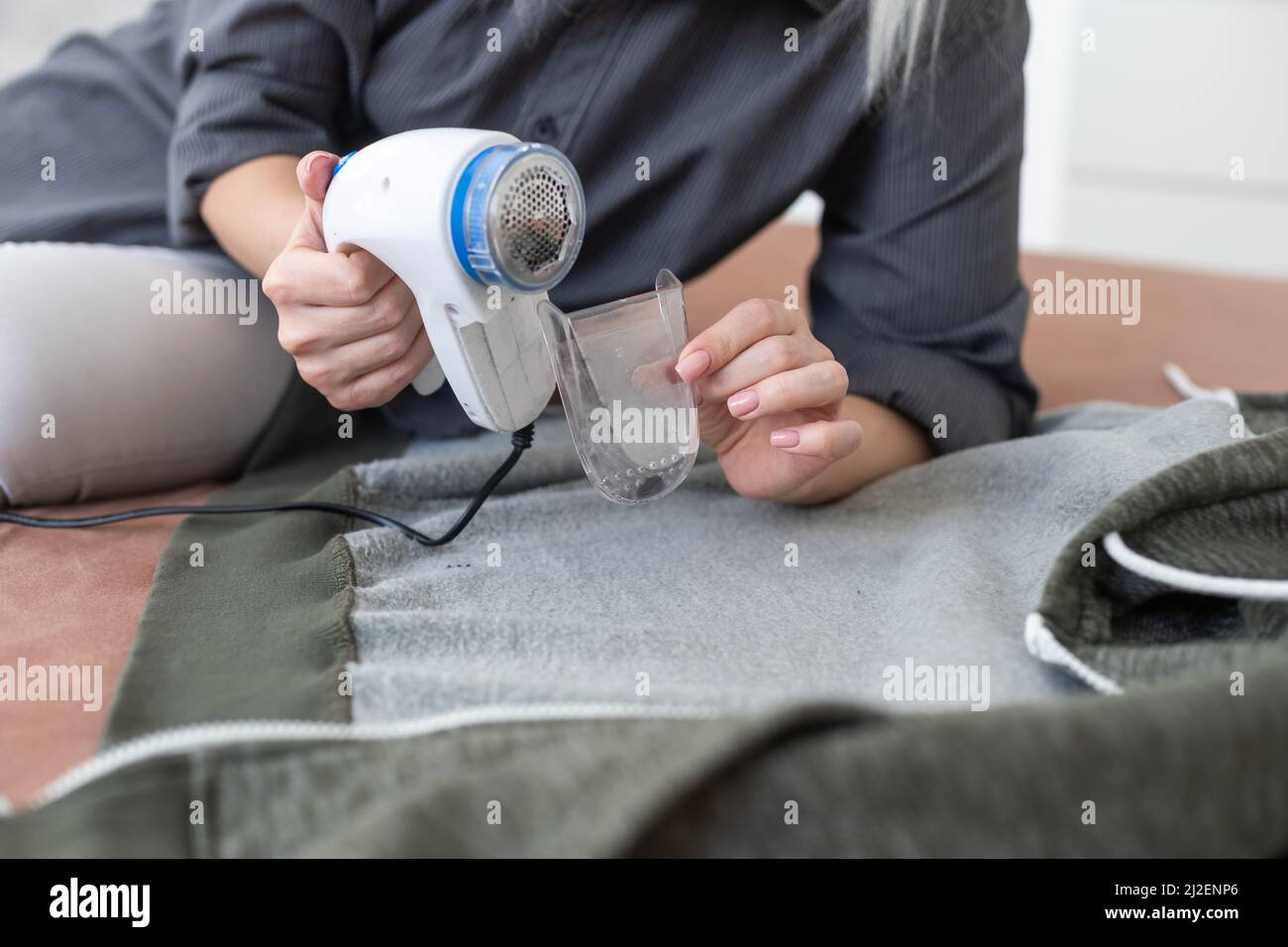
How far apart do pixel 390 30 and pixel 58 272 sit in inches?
11.8

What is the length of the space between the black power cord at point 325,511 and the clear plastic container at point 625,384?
6 centimetres

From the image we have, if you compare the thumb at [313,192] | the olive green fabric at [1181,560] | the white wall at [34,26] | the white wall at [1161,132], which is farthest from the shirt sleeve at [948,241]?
the white wall at [1161,132]

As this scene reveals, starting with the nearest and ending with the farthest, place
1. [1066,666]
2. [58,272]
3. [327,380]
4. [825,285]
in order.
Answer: [1066,666]
[327,380]
[58,272]
[825,285]

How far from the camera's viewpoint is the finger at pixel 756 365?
1.99 feet

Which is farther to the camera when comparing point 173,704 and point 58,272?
point 58,272

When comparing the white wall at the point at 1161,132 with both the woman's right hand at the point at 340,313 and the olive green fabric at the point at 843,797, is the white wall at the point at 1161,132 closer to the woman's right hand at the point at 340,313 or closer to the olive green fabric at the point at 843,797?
the woman's right hand at the point at 340,313

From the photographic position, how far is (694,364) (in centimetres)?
59

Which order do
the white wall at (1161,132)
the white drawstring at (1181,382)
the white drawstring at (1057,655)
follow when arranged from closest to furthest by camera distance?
the white drawstring at (1057,655) → the white drawstring at (1181,382) → the white wall at (1161,132)

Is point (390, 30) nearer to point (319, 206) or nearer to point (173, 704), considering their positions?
point (319, 206)

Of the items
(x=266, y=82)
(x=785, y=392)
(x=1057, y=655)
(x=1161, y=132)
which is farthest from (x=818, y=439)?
(x=1161, y=132)

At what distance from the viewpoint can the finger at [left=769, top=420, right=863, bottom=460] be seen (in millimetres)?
617

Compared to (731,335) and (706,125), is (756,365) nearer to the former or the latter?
(731,335)

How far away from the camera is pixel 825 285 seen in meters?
0.89
